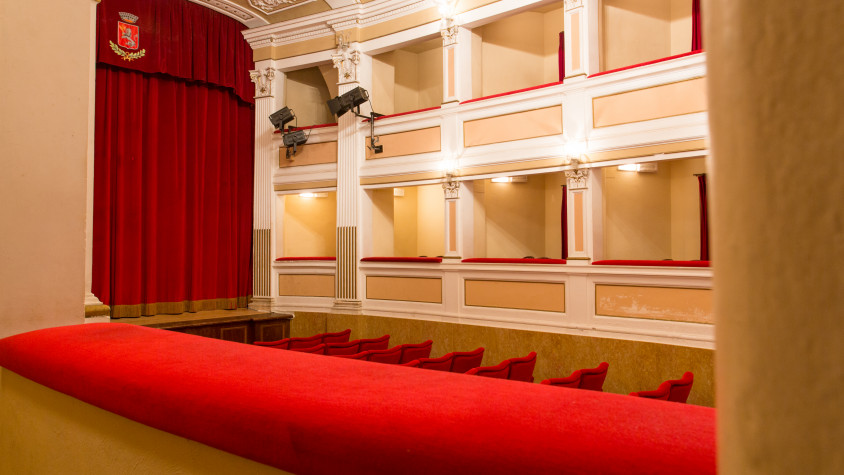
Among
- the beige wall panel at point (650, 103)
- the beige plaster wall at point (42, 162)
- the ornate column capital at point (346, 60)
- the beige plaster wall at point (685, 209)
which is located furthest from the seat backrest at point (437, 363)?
the ornate column capital at point (346, 60)

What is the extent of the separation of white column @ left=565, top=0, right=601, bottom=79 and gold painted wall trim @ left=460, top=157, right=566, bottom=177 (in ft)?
3.33

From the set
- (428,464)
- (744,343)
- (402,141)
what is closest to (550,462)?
(428,464)

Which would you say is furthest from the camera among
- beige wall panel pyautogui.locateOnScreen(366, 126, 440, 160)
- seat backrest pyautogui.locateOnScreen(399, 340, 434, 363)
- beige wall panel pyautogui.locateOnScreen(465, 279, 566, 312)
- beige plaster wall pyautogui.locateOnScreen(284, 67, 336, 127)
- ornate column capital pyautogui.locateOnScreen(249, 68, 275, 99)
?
beige plaster wall pyautogui.locateOnScreen(284, 67, 336, 127)

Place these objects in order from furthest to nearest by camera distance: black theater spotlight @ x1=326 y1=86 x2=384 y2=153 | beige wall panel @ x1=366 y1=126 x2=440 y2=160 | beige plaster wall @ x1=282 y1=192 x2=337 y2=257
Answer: beige plaster wall @ x1=282 y1=192 x2=337 y2=257 < black theater spotlight @ x1=326 y1=86 x2=384 y2=153 < beige wall panel @ x1=366 y1=126 x2=440 y2=160

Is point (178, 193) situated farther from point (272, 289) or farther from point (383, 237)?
point (383, 237)

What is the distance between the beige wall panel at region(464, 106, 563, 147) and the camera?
23.2 ft

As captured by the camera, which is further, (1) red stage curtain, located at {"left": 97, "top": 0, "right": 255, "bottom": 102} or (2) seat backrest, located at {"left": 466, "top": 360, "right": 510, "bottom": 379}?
(1) red stage curtain, located at {"left": 97, "top": 0, "right": 255, "bottom": 102}

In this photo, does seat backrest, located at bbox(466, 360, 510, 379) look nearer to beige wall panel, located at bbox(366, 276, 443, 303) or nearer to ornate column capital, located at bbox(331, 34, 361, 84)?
beige wall panel, located at bbox(366, 276, 443, 303)

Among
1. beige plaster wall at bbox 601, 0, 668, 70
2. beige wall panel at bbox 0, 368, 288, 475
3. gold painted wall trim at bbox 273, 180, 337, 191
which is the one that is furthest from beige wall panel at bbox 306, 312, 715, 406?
beige wall panel at bbox 0, 368, 288, 475

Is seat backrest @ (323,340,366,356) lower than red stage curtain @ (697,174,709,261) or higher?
lower

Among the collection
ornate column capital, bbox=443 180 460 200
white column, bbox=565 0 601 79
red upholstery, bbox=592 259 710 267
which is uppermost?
white column, bbox=565 0 601 79

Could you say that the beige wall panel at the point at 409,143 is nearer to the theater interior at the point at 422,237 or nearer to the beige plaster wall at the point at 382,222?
the theater interior at the point at 422,237

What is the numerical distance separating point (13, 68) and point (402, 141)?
683cm

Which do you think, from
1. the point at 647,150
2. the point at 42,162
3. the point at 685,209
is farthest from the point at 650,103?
the point at 42,162
